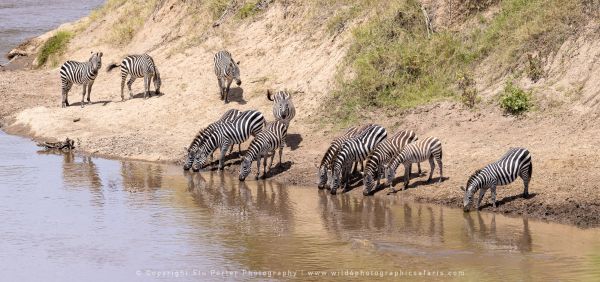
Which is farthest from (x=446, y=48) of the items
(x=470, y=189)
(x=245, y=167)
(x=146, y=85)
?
(x=146, y=85)

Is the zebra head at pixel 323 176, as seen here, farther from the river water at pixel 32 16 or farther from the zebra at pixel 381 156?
the river water at pixel 32 16

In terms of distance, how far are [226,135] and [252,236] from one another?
5.40m

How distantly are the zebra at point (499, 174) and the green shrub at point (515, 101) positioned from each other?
3.32 metres

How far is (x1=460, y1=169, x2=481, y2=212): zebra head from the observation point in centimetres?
1677

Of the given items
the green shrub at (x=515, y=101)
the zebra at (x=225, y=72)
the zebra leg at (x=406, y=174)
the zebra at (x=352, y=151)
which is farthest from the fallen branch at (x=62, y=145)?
the green shrub at (x=515, y=101)

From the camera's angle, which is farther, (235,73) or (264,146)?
(235,73)

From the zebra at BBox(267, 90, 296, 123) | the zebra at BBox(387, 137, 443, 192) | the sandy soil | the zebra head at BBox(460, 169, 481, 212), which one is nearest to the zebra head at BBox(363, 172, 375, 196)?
the zebra at BBox(387, 137, 443, 192)

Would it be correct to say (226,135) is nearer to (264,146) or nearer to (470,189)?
(264,146)

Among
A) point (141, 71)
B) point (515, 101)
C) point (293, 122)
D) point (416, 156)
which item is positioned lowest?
point (416, 156)

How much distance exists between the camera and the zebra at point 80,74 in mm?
26547

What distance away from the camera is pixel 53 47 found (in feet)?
109

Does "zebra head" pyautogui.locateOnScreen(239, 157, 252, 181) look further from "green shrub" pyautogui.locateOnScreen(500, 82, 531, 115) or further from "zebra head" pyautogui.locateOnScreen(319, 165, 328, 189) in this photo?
"green shrub" pyautogui.locateOnScreen(500, 82, 531, 115)

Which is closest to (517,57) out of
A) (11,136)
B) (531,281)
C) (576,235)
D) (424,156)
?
(424,156)

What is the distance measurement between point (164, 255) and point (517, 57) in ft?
33.1
